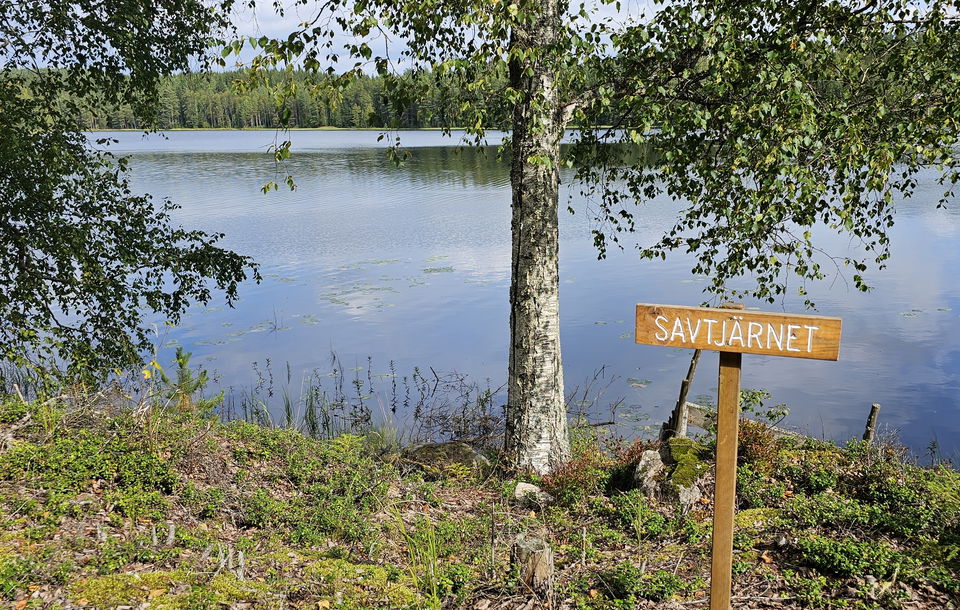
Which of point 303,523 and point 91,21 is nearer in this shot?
point 303,523

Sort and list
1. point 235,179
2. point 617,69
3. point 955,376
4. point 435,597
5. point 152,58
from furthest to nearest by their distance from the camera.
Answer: point 235,179
point 955,376
point 152,58
point 617,69
point 435,597

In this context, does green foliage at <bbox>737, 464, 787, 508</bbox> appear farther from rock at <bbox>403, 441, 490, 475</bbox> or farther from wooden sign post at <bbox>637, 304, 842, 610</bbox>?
rock at <bbox>403, 441, 490, 475</bbox>

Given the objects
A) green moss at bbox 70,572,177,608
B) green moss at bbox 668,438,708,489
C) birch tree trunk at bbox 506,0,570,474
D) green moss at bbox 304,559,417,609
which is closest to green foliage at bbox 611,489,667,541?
green moss at bbox 668,438,708,489

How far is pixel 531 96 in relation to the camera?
6043 mm

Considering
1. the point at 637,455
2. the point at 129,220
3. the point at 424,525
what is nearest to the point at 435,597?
the point at 424,525

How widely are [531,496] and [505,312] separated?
8.47 metres

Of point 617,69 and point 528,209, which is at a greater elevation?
point 617,69

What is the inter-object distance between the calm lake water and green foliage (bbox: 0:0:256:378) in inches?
129

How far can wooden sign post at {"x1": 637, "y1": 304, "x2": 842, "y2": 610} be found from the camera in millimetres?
3373

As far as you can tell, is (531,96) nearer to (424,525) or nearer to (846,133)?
(846,133)

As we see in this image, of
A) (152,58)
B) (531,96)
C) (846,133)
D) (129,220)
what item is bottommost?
(129,220)

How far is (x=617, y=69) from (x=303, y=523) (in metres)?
5.00

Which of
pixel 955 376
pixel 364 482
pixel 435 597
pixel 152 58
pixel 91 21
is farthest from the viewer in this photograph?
pixel 955 376

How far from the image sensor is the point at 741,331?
3.48 m
